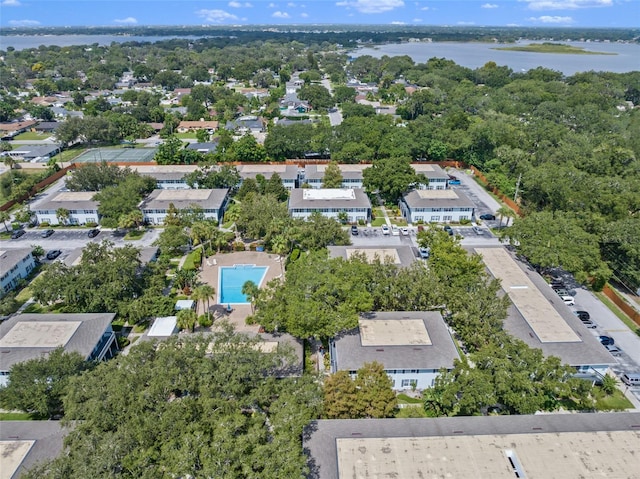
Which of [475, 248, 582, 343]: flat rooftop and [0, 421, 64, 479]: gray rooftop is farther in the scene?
[475, 248, 582, 343]: flat rooftop

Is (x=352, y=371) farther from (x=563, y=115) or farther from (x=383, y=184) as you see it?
(x=563, y=115)

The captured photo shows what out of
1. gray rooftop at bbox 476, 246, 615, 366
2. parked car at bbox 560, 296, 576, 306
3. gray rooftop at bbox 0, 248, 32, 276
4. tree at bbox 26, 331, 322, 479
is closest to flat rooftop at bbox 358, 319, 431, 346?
tree at bbox 26, 331, 322, 479

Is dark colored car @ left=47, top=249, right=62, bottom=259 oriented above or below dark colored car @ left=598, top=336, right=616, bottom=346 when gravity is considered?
below

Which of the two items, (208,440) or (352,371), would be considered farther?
(352,371)

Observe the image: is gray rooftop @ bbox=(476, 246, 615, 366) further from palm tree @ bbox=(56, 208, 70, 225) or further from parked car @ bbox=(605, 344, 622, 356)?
palm tree @ bbox=(56, 208, 70, 225)

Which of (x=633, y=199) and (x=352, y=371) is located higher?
(x=633, y=199)

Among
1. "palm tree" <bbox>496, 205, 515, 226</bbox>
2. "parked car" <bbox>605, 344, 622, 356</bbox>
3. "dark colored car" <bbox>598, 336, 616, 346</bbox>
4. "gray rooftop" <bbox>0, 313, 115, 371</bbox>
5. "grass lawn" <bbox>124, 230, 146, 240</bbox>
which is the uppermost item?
"gray rooftop" <bbox>0, 313, 115, 371</bbox>

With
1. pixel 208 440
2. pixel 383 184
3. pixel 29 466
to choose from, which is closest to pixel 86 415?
pixel 29 466
